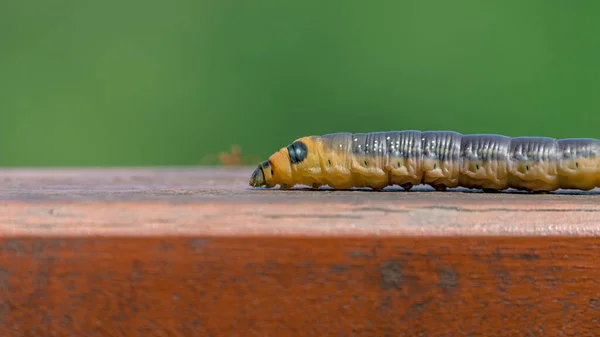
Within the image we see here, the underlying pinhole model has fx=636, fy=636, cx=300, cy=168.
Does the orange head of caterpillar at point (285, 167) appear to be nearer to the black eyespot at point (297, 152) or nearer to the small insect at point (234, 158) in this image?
the black eyespot at point (297, 152)

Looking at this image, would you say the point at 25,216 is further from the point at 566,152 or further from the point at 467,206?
the point at 566,152

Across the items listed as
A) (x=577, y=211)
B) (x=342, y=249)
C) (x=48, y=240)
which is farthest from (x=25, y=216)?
(x=577, y=211)

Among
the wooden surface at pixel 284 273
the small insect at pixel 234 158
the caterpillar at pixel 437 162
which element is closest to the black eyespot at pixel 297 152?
the caterpillar at pixel 437 162

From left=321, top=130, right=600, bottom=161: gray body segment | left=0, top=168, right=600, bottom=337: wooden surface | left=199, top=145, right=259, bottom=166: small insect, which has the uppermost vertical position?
left=321, top=130, right=600, bottom=161: gray body segment

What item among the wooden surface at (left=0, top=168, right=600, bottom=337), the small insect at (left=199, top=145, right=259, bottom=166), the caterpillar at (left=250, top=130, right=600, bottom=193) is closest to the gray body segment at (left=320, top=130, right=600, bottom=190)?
the caterpillar at (left=250, top=130, right=600, bottom=193)

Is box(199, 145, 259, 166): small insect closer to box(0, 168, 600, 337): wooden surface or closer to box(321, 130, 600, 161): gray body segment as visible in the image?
box(321, 130, 600, 161): gray body segment

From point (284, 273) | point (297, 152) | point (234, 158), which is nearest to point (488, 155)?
point (297, 152)

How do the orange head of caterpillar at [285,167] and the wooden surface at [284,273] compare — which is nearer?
the wooden surface at [284,273]
